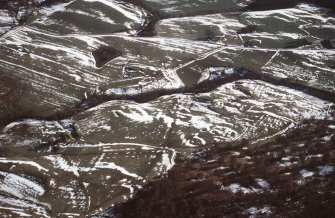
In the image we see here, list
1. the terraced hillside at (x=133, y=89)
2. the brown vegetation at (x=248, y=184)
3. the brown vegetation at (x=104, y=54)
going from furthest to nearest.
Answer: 1. the brown vegetation at (x=104, y=54)
2. the terraced hillside at (x=133, y=89)
3. the brown vegetation at (x=248, y=184)

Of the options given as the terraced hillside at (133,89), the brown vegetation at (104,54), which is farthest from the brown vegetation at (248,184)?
the brown vegetation at (104,54)

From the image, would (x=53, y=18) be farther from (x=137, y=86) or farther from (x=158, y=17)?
(x=137, y=86)

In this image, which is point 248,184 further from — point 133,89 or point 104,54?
point 104,54

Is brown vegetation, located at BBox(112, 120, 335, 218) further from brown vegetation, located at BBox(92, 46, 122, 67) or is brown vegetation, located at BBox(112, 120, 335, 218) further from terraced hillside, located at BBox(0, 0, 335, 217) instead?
brown vegetation, located at BBox(92, 46, 122, 67)

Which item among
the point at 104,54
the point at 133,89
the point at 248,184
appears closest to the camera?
the point at 248,184

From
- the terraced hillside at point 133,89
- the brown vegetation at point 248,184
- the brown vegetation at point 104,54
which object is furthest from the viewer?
the brown vegetation at point 104,54

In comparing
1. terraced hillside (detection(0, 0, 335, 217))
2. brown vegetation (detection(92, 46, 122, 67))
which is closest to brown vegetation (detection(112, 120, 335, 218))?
terraced hillside (detection(0, 0, 335, 217))

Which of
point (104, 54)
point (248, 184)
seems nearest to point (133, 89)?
point (104, 54)

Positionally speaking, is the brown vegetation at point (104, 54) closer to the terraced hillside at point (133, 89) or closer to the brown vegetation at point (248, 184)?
the terraced hillside at point (133, 89)
